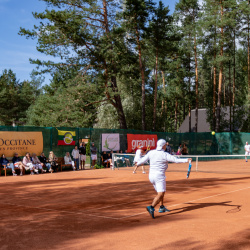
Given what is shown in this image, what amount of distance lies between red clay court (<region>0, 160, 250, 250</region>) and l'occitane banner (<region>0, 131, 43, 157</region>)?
695cm

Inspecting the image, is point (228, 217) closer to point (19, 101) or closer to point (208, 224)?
point (208, 224)

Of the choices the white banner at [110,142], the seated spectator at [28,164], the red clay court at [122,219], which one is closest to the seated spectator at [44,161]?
the seated spectator at [28,164]

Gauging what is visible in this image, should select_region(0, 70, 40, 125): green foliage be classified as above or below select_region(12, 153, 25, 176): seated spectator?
above

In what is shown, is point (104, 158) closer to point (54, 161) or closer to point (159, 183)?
point (54, 161)

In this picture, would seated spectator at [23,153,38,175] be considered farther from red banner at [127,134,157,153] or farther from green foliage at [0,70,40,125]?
green foliage at [0,70,40,125]

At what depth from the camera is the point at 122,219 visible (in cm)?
780

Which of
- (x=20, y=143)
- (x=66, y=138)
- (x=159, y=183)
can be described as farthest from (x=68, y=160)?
(x=159, y=183)

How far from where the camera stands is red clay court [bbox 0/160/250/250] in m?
5.95

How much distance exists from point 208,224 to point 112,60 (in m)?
23.7

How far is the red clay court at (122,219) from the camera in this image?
5.95 m

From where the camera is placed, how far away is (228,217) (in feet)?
25.4

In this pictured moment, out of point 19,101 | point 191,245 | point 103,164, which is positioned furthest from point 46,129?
point 19,101

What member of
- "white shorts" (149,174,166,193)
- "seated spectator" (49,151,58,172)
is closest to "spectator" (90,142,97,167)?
Result: "seated spectator" (49,151,58,172)

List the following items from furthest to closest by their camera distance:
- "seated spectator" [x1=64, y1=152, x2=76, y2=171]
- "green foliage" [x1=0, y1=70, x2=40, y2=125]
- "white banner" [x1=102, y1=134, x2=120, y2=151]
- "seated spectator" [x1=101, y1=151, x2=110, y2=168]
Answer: "green foliage" [x1=0, y1=70, x2=40, y2=125] < "white banner" [x1=102, y1=134, x2=120, y2=151] < "seated spectator" [x1=101, y1=151, x2=110, y2=168] < "seated spectator" [x1=64, y1=152, x2=76, y2=171]
